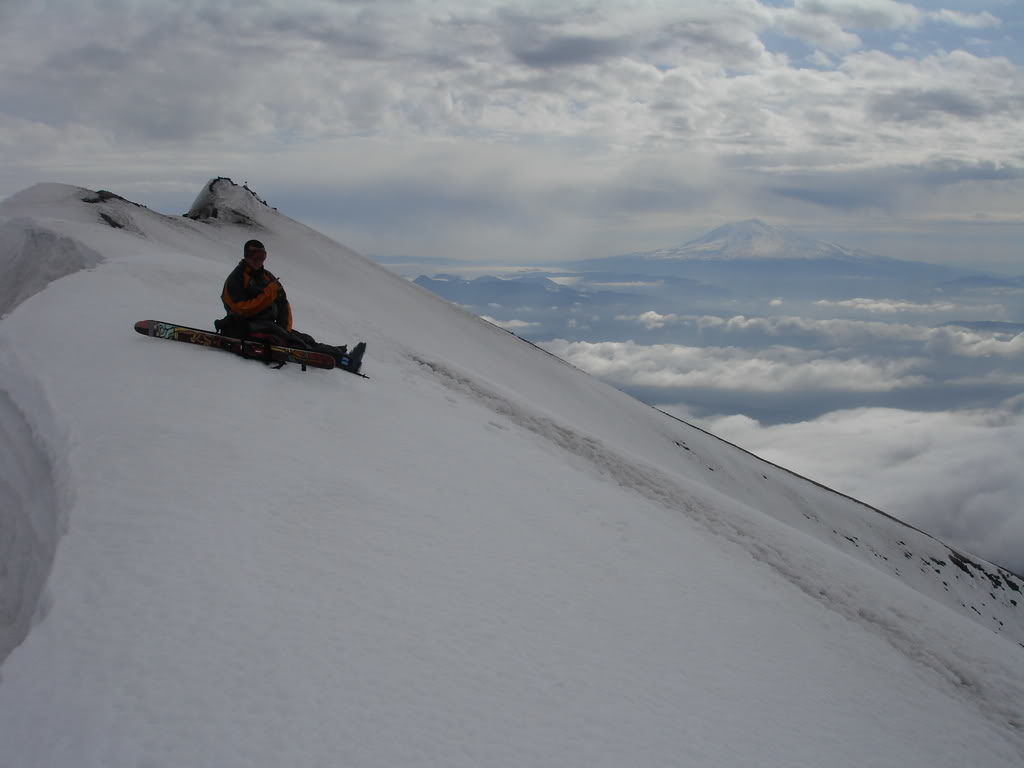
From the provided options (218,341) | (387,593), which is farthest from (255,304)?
(387,593)

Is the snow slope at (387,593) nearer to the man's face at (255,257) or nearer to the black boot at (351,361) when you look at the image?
the black boot at (351,361)

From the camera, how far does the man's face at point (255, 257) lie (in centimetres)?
1129

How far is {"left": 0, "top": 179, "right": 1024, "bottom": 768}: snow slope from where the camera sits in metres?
4.98

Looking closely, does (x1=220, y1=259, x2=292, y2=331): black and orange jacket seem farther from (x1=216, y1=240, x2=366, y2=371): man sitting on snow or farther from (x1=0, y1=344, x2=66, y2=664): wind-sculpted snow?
(x1=0, y1=344, x2=66, y2=664): wind-sculpted snow

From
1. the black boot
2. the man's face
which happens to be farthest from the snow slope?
the man's face

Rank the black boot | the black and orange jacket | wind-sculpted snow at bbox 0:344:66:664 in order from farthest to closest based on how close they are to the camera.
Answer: the black boot, the black and orange jacket, wind-sculpted snow at bbox 0:344:66:664

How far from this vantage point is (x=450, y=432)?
13.1 metres

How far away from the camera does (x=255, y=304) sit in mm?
11750

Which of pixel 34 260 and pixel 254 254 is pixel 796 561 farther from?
pixel 34 260

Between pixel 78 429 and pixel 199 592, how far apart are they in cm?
351

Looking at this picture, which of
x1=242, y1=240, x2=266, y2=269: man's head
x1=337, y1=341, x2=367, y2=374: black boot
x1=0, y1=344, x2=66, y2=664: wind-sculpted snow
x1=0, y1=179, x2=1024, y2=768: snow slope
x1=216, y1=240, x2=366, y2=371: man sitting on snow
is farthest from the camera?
x1=337, y1=341, x2=367, y2=374: black boot

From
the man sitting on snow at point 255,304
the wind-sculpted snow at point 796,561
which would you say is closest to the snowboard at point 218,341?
the man sitting on snow at point 255,304

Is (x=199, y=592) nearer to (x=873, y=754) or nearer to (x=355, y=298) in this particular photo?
(x=873, y=754)

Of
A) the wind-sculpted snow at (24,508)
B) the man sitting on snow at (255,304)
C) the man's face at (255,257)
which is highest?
the man's face at (255,257)
